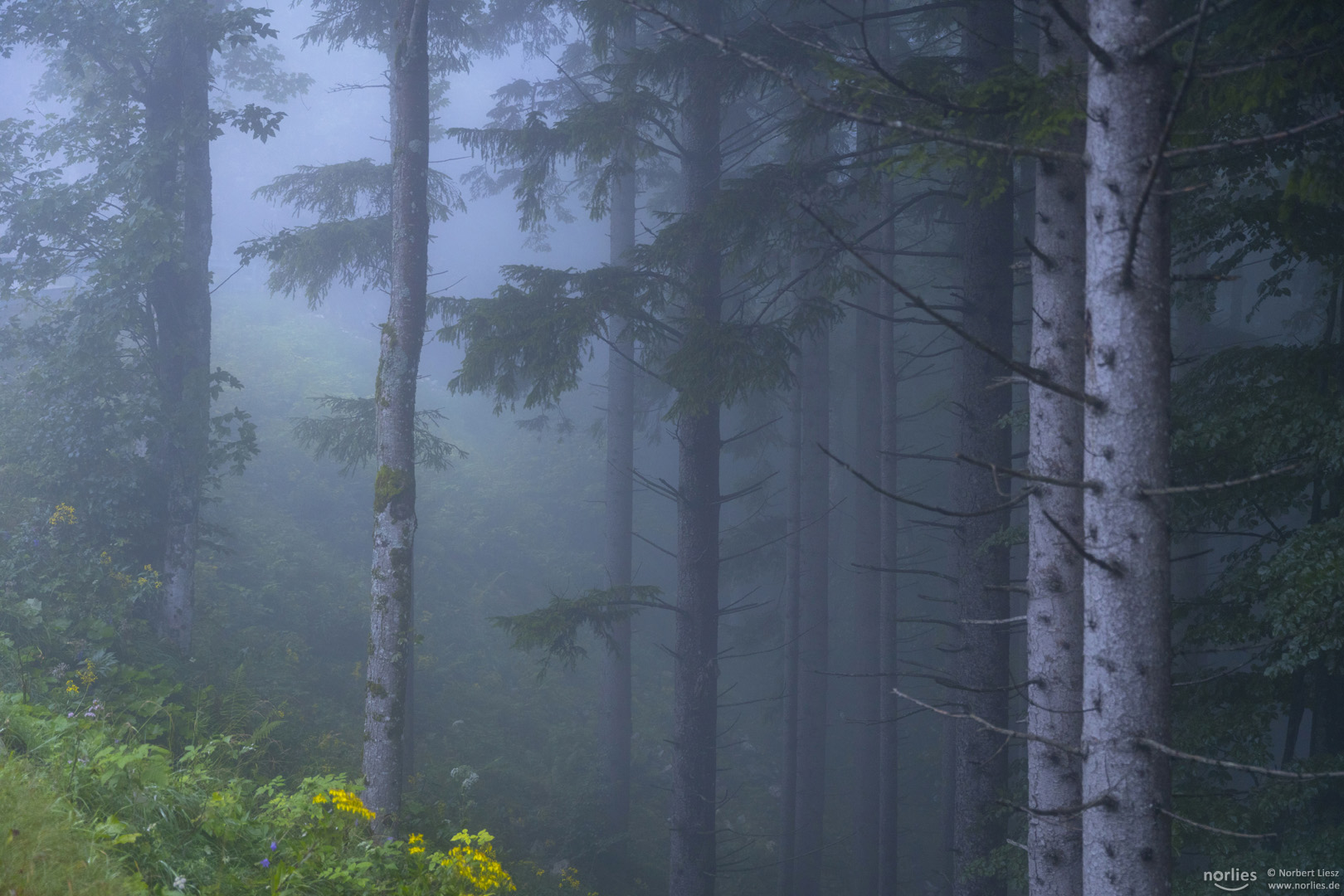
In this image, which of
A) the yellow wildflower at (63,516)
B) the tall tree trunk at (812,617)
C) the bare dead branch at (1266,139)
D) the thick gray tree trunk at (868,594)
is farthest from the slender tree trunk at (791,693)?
the yellow wildflower at (63,516)

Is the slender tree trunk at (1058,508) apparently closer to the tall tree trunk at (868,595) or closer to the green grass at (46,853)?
the green grass at (46,853)

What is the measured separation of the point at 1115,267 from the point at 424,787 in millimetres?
12061

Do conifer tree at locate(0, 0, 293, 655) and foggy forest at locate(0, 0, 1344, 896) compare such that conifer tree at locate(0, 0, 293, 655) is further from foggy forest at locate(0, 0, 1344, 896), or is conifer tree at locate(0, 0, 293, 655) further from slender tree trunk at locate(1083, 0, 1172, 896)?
slender tree trunk at locate(1083, 0, 1172, 896)

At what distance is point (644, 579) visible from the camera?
24.5 m

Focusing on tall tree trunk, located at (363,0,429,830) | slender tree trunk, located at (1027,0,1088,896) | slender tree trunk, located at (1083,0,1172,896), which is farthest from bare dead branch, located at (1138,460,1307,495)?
tall tree trunk, located at (363,0,429,830)

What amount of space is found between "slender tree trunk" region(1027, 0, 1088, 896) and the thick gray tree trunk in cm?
969

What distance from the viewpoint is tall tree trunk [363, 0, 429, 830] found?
7922 mm

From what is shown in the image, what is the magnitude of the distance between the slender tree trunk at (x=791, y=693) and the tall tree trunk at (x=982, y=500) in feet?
16.7

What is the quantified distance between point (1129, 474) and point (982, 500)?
5.03 meters

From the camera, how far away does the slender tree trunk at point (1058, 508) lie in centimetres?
459

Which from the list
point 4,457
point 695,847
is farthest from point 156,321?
point 695,847

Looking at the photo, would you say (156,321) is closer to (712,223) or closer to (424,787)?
(424,787)

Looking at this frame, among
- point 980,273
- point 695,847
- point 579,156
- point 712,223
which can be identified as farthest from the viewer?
point 579,156

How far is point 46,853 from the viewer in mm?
3100
